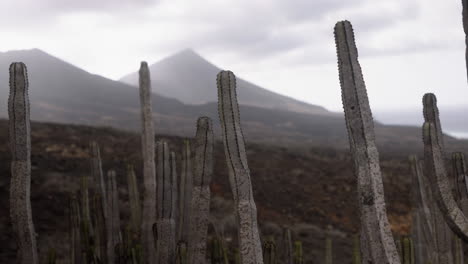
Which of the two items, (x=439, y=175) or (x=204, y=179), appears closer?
(x=439, y=175)

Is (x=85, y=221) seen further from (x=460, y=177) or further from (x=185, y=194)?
(x=460, y=177)

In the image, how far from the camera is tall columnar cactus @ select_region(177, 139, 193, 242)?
6.93 m

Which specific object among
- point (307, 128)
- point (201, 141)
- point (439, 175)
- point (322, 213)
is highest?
point (307, 128)

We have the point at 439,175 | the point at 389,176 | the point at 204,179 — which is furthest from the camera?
the point at 389,176

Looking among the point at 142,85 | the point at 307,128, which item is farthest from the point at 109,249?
the point at 307,128

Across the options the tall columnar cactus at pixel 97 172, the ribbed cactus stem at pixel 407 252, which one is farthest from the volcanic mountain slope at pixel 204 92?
the ribbed cactus stem at pixel 407 252

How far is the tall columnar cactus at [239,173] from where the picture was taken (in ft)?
13.1

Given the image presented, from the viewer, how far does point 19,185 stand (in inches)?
210

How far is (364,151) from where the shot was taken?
345cm

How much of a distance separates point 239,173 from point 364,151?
1.15 metres

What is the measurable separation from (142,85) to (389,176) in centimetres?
2122

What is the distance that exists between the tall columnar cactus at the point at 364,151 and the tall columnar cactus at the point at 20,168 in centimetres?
365

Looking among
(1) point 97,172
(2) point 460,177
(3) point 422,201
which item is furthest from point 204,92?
(2) point 460,177

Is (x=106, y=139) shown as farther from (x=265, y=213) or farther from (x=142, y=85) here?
(x=142, y=85)
